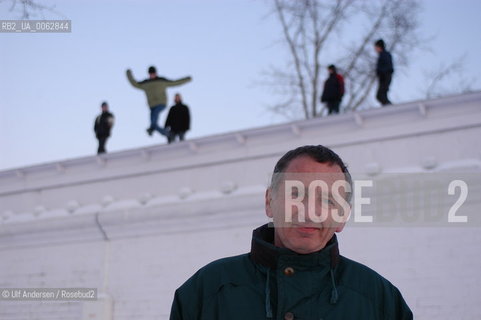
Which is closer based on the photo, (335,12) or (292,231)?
(292,231)

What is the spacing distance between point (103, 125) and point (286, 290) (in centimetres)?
1412

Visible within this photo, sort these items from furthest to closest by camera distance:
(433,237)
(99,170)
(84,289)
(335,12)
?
(335,12)
(99,170)
(84,289)
(433,237)

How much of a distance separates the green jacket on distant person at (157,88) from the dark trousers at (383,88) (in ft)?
13.1

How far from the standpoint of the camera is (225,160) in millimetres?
12711

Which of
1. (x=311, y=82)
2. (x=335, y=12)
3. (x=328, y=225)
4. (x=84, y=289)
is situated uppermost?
(x=335, y=12)

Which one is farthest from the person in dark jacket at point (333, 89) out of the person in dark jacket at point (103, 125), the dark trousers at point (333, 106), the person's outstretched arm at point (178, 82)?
the person in dark jacket at point (103, 125)

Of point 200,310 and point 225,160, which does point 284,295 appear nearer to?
point 200,310

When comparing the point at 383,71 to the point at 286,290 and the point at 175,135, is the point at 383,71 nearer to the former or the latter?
the point at 175,135

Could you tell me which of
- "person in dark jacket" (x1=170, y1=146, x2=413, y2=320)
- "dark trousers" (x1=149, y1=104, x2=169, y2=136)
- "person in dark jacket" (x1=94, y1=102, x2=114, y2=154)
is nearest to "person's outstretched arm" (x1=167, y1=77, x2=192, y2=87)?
"dark trousers" (x1=149, y1=104, x2=169, y2=136)

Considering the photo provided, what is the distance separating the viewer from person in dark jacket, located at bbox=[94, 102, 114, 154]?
15.8 metres

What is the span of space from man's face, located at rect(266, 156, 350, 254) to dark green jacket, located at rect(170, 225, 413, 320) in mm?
47

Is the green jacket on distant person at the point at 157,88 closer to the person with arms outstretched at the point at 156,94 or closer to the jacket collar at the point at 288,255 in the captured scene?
the person with arms outstretched at the point at 156,94

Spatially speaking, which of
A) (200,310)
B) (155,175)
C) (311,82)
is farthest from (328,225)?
(311,82)

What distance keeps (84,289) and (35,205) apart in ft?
8.33
